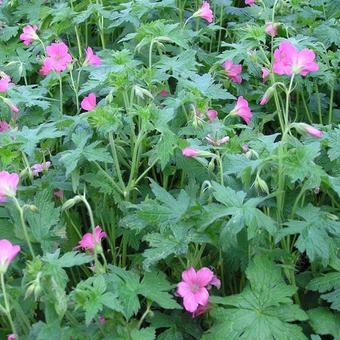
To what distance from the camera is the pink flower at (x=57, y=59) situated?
2434 mm

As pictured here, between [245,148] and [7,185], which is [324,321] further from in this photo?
[7,185]

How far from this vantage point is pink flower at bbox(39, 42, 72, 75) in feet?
7.98

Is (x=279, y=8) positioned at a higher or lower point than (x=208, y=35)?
higher

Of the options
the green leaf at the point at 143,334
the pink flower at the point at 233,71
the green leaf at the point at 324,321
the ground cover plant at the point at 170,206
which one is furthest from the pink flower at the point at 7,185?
the pink flower at the point at 233,71

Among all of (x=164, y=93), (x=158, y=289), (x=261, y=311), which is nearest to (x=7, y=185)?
(x=158, y=289)

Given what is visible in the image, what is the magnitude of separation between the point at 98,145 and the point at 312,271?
0.77m

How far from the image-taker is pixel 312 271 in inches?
70.3

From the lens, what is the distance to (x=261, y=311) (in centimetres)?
160

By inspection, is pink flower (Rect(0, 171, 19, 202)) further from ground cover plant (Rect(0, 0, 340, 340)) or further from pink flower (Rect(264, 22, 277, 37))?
pink flower (Rect(264, 22, 277, 37))

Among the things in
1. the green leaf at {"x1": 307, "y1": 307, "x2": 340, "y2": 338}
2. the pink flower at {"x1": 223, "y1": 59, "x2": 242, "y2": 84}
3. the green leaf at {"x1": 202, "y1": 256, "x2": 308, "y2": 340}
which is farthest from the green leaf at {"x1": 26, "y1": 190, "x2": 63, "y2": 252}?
the pink flower at {"x1": 223, "y1": 59, "x2": 242, "y2": 84}

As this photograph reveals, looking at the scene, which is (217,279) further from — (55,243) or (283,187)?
(55,243)

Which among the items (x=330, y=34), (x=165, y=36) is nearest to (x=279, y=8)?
(x=330, y=34)

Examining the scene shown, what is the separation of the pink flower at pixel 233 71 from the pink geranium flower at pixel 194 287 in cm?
107

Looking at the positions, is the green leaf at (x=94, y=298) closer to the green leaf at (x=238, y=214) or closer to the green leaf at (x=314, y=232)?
the green leaf at (x=238, y=214)
